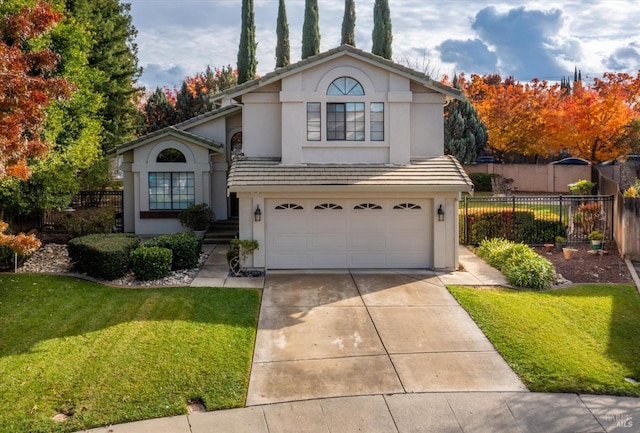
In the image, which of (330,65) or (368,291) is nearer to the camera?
(368,291)

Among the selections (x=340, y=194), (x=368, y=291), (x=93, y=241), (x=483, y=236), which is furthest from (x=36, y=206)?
(x=483, y=236)

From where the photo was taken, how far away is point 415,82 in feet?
48.7

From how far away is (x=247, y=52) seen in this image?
3488 centimetres

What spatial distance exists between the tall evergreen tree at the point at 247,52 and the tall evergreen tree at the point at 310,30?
376 centimetres

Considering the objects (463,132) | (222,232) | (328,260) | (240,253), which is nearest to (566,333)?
(328,260)

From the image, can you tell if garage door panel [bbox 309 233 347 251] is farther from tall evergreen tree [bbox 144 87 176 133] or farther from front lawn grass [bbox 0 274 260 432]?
tall evergreen tree [bbox 144 87 176 133]

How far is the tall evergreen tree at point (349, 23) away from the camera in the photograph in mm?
37156

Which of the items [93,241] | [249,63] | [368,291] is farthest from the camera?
[249,63]

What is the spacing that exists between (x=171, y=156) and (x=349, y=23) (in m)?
23.5

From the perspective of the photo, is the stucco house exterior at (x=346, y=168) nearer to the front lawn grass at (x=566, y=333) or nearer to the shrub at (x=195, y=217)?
the front lawn grass at (x=566, y=333)

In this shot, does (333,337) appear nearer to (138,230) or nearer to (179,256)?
(179,256)

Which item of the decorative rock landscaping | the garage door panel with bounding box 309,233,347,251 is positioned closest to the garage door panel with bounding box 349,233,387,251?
the garage door panel with bounding box 309,233,347,251

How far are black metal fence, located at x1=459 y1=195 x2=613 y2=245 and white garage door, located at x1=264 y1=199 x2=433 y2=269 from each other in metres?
4.43

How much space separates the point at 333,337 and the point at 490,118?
2962 centimetres
